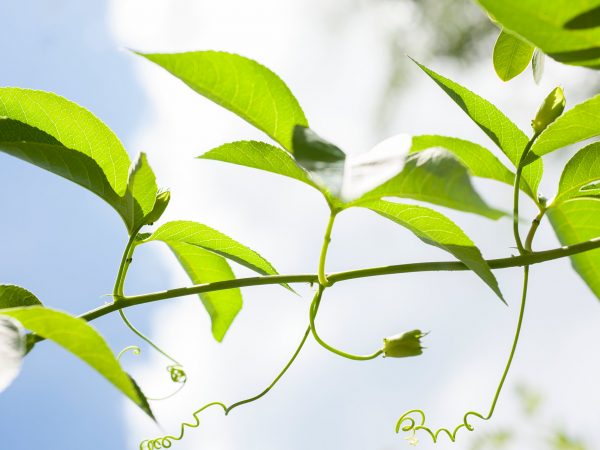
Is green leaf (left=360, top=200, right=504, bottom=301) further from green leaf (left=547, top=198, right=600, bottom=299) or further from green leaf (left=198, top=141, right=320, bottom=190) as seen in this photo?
green leaf (left=547, top=198, right=600, bottom=299)

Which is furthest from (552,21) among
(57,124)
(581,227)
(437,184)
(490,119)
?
(57,124)

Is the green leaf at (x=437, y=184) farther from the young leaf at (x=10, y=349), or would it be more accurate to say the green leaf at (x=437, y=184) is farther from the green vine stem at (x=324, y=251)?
the young leaf at (x=10, y=349)

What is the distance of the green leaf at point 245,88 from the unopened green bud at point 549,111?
230mm

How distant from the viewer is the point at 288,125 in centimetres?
63

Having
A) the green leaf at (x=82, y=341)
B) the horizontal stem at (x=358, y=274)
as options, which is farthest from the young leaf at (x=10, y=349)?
the horizontal stem at (x=358, y=274)

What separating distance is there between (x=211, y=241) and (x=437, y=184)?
0.38m

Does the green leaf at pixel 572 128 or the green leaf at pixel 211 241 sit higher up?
the green leaf at pixel 211 241

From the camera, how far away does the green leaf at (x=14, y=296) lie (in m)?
0.71

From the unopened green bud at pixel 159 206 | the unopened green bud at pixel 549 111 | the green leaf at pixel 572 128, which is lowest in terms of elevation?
the green leaf at pixel 572 128

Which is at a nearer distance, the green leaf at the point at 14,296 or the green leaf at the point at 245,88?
the green leaf at the point at 245,88

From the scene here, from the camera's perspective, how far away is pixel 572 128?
68 centimetres

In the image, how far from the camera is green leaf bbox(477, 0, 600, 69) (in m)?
0.49

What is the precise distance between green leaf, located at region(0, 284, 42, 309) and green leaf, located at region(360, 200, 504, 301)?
1.12 feet

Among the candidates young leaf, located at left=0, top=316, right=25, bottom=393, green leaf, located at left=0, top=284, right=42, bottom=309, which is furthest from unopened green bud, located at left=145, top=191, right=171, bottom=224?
young leaf, located at left=0, top=316, right=25, bottom=393
